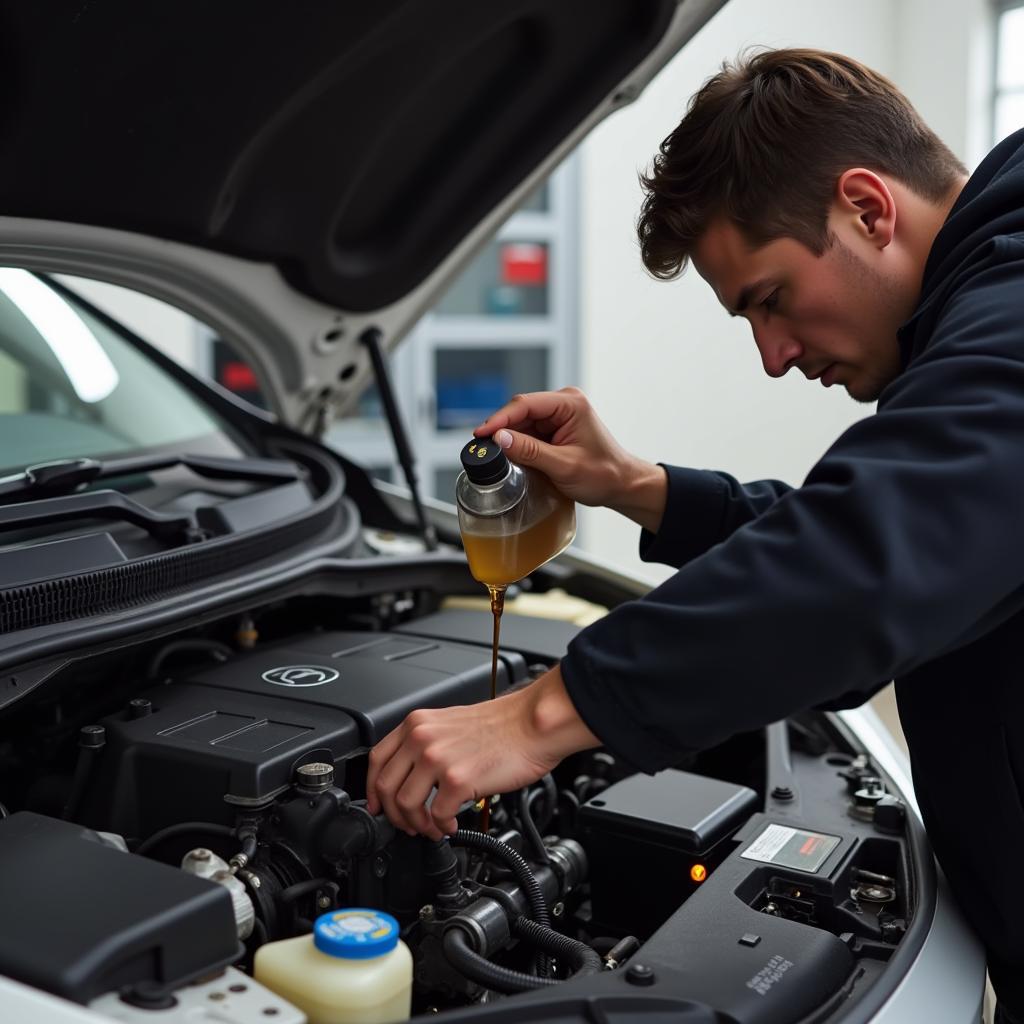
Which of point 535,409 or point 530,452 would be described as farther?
point 535,409

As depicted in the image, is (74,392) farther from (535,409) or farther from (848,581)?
→ (848,581)

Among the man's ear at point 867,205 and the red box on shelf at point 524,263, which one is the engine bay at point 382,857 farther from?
the red box on shelf at point 524,263

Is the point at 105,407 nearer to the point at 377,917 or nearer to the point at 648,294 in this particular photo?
the point at 377,917

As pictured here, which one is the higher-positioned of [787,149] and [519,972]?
[787,149]

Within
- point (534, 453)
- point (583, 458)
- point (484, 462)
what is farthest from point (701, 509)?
point (484, 462)

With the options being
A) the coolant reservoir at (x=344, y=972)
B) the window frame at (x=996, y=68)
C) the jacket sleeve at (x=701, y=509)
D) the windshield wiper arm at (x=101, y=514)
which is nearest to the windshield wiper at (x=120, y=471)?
the windshield wiper arm at (x=101, y=514)

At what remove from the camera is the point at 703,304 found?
6281 mm

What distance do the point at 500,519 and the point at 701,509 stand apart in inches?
14.7

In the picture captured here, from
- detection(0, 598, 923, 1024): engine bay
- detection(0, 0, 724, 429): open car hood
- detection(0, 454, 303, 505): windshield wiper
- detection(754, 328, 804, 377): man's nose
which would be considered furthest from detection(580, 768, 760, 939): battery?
detection(0, 0, 724, 429): open car hood

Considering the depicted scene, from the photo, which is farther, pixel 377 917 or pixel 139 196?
pixel 139 196

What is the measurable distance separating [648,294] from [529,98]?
179 inches

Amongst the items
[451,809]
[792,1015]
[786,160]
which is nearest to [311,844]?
[451,809]

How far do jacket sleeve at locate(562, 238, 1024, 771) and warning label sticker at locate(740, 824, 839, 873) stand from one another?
0.38m

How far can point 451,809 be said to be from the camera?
41.1 inches
